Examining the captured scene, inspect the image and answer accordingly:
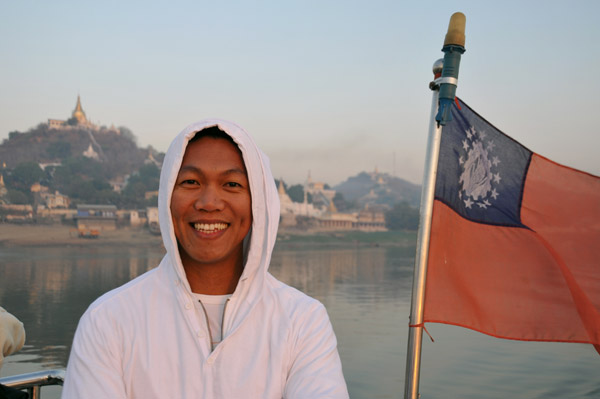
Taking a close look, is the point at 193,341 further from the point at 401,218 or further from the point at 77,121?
the point at 77,121

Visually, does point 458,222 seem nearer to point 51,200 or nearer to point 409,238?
point 51,200

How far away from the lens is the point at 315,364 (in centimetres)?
104

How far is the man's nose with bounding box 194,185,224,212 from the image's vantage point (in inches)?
43.6

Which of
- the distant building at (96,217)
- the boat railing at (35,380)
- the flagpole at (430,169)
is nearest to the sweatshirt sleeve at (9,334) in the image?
the boat railing at (35,380)

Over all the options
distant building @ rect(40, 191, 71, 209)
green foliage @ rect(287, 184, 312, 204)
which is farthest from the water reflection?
green foliage @ rect(287, 184, 312, 204)

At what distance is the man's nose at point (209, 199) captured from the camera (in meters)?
1.11

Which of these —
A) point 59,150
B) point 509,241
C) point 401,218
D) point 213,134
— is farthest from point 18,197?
point 213,134

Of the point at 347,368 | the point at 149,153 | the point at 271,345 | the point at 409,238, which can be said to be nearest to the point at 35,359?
the point at 347,368

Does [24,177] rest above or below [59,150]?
below

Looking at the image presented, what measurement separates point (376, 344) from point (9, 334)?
45.6 feet

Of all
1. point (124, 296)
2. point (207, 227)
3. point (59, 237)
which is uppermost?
point (207, 227)

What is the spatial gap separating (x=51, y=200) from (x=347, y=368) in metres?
43.4

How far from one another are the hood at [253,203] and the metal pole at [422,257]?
0.98m

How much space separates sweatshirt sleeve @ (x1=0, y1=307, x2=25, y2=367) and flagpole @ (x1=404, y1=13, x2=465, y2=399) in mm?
1147
